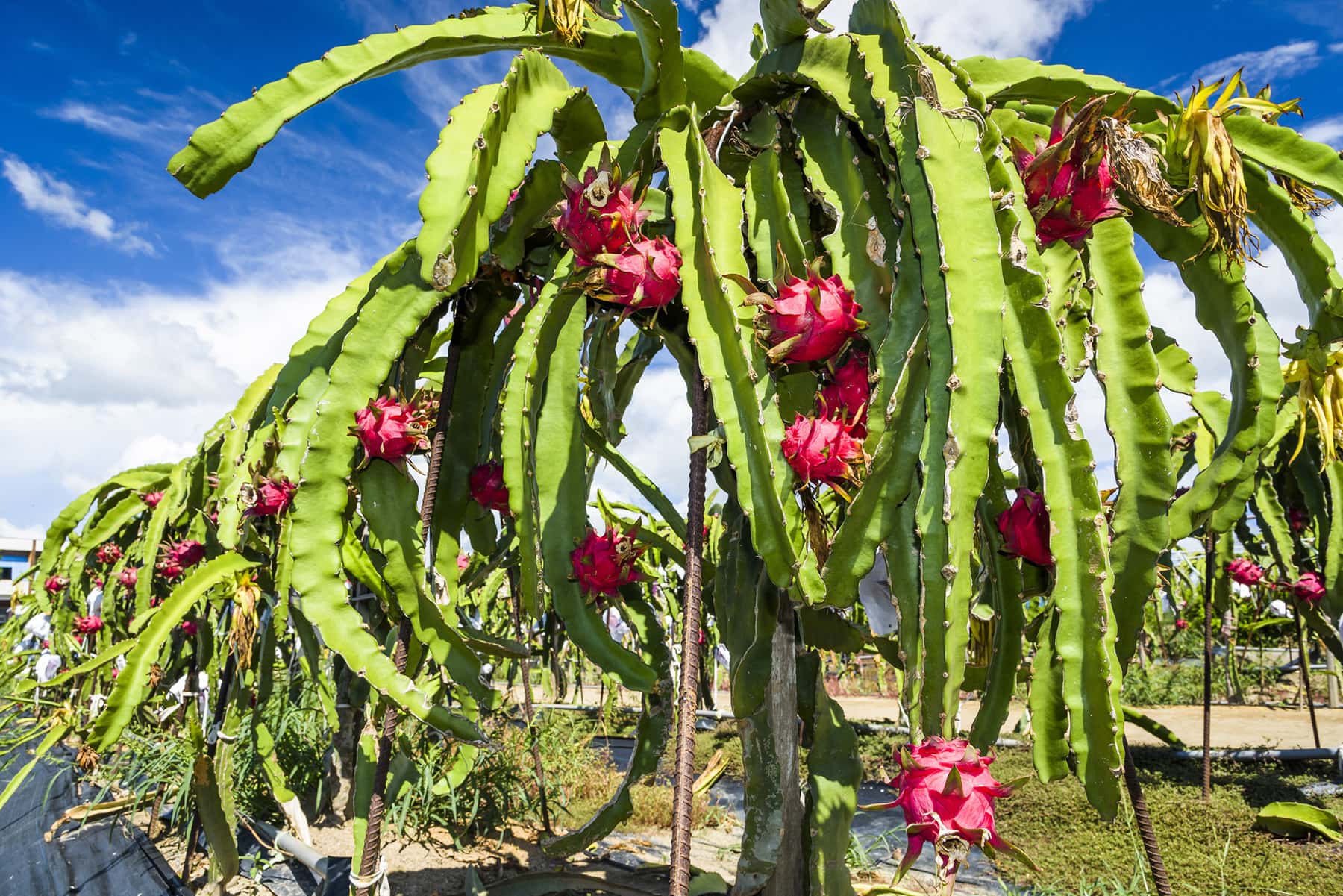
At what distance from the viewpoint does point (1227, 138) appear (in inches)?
48.1

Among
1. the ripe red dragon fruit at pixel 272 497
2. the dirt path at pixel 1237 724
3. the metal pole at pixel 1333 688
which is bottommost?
the dirt path at pixel 1237 724

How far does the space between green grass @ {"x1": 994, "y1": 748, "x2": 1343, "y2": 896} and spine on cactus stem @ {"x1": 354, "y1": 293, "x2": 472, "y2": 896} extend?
2.25m

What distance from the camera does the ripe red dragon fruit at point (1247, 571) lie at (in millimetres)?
5570

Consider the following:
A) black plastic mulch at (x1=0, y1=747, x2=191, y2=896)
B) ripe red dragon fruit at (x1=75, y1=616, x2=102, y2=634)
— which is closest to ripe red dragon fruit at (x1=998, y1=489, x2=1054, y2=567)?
black plastic mulch at (x1=0, y1=747, x2=191, y2=896)

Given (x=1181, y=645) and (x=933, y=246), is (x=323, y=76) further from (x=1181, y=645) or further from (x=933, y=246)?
(x=1181, y=645)

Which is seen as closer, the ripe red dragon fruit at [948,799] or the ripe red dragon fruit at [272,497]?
the ripe red dragon fruit at [948,799]

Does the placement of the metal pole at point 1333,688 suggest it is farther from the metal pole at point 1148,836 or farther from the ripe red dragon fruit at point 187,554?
the ripe red dragon fruit at point 187,554

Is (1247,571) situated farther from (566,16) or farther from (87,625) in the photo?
(87,625)

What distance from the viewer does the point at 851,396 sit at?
4.04 feet

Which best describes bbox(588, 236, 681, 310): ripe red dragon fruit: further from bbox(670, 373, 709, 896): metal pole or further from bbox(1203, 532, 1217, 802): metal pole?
bbox(1203, 532, 1217, 802): metal pole

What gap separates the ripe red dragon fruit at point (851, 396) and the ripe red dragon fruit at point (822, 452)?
0.12 ft

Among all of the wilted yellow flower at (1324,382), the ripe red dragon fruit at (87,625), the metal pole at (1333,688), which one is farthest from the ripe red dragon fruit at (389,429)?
the metal pole at (1333,688)

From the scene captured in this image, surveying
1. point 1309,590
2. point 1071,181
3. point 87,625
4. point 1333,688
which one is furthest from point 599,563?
point 1333,688

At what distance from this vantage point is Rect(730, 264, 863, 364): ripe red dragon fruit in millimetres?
1150
